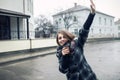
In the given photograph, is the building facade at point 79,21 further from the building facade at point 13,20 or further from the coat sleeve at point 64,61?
the coat sleeve at point 64,61

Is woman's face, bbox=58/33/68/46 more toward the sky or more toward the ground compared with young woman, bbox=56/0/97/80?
more toward the sky

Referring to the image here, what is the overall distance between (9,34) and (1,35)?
1275mm

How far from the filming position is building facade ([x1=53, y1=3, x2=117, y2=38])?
1775 inches

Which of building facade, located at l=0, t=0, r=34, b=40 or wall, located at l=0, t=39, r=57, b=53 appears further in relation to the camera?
building facade, located at l=0, t=0, r=34, b=40

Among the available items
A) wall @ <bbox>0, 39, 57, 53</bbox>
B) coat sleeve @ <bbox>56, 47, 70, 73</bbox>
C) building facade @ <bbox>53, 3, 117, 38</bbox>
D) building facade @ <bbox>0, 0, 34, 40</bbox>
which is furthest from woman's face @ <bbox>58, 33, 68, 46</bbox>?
building facade @ <bbox>53, 3, 117, 38</bbox>

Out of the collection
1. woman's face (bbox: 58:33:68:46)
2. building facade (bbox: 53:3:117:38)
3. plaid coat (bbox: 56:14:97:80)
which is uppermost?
building facade (bbox: 53:3:117:38)

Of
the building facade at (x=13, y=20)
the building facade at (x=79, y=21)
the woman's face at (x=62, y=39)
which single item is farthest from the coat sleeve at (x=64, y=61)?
the building facade at (x=79, y=21)

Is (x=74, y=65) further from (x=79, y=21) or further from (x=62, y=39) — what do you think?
(x=79, y=21)

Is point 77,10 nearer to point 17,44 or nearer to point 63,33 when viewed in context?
point 17,44

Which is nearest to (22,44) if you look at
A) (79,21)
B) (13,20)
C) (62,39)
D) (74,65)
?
(13,20)

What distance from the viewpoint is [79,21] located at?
45688mm

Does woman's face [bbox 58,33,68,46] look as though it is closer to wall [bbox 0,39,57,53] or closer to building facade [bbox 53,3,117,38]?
wall [bbox 0,39,57,53]

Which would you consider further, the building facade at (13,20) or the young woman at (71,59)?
the building facade at (13,20)

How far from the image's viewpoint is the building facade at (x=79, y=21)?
45.1 m
